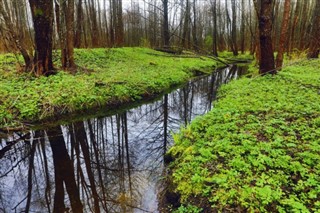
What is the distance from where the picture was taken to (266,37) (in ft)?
31.8

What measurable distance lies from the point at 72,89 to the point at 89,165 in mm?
3870

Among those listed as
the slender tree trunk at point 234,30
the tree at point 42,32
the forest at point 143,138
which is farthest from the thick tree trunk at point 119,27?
the slender tree trunk at point 234,30

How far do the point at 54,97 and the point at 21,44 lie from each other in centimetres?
344

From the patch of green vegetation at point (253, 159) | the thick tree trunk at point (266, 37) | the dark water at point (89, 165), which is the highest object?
the thick tree trunk at point (266, 37)

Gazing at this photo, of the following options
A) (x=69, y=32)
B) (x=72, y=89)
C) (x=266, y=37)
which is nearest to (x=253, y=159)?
(x=72, y=89)

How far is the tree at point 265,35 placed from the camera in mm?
9273

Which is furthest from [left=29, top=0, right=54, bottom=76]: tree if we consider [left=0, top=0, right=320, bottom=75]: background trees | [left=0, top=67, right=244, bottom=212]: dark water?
[left=0, top=67, right=244, bottom=212]: dark water

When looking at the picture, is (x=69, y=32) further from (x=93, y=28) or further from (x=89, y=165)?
(x=89, y=165)

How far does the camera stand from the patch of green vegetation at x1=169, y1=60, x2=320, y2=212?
303cm

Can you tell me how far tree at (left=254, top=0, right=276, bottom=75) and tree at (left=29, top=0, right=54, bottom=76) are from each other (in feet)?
25.5

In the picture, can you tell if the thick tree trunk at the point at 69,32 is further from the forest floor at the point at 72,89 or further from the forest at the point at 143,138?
the forest floor at the point at 72,89

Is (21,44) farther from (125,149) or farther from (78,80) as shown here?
(125,149)

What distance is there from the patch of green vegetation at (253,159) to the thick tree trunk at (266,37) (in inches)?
156

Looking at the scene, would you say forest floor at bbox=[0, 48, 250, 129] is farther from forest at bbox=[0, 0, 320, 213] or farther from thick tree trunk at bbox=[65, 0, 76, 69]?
thick tree trunk at bbox=[65, 0, 76, 69]
